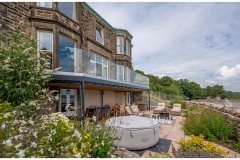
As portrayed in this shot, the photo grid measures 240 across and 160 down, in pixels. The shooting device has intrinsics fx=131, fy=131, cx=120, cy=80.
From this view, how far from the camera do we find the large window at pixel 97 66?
27.7 ft

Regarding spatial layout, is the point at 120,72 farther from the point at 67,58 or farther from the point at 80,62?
the point at 67,58

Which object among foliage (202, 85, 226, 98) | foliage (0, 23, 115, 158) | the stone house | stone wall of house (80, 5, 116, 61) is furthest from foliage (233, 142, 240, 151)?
foliage (202, 85, 226, 98)

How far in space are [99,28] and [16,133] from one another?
12943 mm

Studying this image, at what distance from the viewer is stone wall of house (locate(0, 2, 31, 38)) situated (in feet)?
19.3

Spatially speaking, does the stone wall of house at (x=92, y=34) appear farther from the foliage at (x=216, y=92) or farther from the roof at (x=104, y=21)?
the foliage at (x=216, y=92)

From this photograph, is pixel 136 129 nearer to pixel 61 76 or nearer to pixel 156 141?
pixel 156 141

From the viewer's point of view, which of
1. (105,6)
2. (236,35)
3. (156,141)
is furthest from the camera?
(236,35)

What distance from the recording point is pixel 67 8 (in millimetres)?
8812

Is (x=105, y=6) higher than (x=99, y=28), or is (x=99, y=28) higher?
(x=99, y=28)

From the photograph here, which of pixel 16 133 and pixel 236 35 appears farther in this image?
pixel 236 35

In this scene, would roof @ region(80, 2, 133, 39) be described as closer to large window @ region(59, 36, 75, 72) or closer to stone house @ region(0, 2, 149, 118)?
stone house @ region(0, 2, 149, 118)

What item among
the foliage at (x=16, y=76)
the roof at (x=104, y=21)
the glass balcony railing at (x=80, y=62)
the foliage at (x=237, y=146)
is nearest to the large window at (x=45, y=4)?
the glass balcony railing at (x=80, y=62)

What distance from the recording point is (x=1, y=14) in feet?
19.0

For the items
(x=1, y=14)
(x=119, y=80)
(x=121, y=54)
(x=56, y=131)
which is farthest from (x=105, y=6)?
(x=121, y=54)
